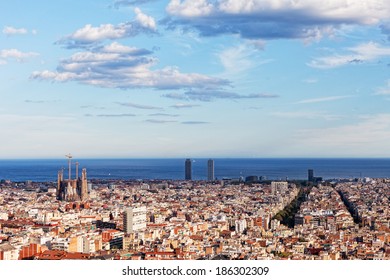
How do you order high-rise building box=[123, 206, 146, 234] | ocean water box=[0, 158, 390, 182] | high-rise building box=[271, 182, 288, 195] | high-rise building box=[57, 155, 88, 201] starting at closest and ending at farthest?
high-rise building box=[123, 206, 146, 234], high-rise building box=[57, 155, 88, 201], high-rise building box=[271, 182, 288, 195], ocean water box=[0, 158, 390, 182]

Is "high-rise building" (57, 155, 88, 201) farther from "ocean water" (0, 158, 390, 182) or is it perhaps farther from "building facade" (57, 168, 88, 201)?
"ocean water" (0, 158, 390, 182)

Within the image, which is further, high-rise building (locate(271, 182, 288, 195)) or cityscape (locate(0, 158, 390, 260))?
high-rise building (locate(271, 182, 288, 195))

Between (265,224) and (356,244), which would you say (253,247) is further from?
(265,224)

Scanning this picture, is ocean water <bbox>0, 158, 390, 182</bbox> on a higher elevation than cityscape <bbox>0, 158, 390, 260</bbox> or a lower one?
higher

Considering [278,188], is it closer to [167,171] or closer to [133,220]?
[133,220]

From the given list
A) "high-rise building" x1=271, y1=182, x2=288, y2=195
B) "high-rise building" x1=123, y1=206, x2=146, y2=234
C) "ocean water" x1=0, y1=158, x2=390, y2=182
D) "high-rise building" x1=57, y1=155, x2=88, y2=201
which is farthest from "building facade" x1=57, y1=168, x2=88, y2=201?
"high-rise building" x1=123, y1=206, x2=146, y2=234

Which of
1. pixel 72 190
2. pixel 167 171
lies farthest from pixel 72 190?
pixel 167 171

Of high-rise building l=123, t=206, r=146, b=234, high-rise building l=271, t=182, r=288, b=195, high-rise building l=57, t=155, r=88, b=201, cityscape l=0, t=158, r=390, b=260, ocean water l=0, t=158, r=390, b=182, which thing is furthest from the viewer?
ocean water l=0, t=158, r=390, b=182
